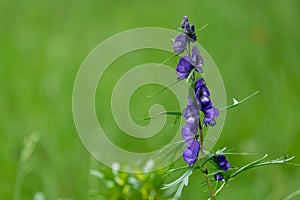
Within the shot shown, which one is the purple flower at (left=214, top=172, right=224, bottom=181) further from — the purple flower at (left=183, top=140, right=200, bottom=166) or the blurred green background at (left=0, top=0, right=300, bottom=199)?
the blurred green background at (left=0, top=0, right=300, bottom=199)

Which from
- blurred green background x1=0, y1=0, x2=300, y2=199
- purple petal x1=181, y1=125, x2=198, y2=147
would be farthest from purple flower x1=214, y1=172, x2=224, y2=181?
blurred green background x1=0, y1=0, x2=300, y2=199

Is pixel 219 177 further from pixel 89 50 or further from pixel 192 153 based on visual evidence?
pixel 89 50

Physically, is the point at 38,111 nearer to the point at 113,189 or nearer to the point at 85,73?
the point at 85,73

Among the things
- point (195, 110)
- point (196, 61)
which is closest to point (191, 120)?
point (195, 110)

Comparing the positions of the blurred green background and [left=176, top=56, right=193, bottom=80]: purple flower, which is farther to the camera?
the blurred green background

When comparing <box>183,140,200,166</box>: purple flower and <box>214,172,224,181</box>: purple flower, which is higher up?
<box>183,140,200,166</box>: purple flower

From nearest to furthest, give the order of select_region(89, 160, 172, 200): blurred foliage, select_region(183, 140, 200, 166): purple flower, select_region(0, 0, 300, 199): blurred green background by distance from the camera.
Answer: select_region(183, 140, 200, 166): purple flower → select_region(89, 160, 172, 200): blurred foliage → select_region(0, 0, 300, 199): blurred green background

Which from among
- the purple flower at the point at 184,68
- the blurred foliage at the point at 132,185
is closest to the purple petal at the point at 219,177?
the purple flower at the point at 184,68

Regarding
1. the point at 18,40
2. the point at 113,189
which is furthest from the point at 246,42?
the point at 113,189
